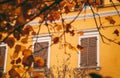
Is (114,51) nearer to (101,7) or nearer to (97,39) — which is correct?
(97,39)

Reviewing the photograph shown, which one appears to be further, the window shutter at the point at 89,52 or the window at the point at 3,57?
the window at the point at 3,57

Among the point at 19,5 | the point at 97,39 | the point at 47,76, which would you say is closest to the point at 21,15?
the point at 19,5

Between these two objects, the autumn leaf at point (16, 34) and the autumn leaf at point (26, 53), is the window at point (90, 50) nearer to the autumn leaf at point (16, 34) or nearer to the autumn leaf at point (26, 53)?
the autumn leaf at point (26, 53)

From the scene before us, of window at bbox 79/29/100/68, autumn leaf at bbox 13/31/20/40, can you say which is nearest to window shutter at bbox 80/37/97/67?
window at bbox 79/29/100/68

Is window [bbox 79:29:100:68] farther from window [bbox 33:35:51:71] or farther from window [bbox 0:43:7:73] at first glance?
window [bbox 0:43:7:73]

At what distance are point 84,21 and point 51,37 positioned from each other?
2.07 metres

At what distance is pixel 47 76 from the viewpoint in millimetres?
16141

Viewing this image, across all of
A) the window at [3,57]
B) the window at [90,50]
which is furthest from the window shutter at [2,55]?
the window at [90,50]

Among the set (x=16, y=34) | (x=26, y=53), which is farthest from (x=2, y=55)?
(x=16, y=34)

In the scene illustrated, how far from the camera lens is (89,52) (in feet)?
56.2

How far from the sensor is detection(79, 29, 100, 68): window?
16719 mm

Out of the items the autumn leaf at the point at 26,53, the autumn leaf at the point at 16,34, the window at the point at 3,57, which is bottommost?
the window at the point at 3,57

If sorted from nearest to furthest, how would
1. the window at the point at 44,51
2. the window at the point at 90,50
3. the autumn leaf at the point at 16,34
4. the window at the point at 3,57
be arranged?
the autumn leaf at the point at 16,34 < the window at the point at 90,50 < the window at the point at 44,51 < the window at the point at 3,57

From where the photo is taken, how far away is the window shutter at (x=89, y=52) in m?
16.8
